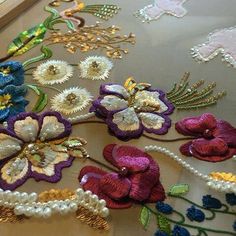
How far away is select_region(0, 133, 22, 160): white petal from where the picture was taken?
0.75 m

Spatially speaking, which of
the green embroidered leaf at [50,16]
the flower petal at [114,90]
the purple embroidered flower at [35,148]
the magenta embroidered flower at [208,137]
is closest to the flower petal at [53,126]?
the purple embroidered flower at [35,148]

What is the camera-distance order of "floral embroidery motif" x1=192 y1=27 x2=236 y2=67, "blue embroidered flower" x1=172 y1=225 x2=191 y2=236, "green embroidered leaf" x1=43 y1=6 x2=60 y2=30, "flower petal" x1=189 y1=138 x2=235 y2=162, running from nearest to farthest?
1. "blue embroidered flower" x1=172 y1=225 x2=191 y2=236
2. "flower petal" x1=189 y1=138 x2=235 y2=162
3. "floral embroidery motif" x1=192 y1=27 x2=236 y2=67
4. "green embroidered leaf" x1=43 y1=6 x2=60 y2=30

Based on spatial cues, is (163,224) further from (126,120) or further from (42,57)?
(42,57)

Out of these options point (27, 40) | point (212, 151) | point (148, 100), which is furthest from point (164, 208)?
point (27, 40)

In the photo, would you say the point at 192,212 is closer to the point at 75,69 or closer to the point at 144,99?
the point at 144,99

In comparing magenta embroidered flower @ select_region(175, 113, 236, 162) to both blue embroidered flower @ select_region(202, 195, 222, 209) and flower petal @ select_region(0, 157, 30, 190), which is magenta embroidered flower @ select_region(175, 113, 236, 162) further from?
flower petal @ select_region(0, 157, 30, 190)

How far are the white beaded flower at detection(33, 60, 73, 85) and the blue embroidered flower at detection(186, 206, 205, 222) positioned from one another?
0.41 metres

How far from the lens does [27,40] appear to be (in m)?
1.04

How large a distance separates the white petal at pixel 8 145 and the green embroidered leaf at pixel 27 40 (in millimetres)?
299

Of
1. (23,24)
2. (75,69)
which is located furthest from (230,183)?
(23,24)

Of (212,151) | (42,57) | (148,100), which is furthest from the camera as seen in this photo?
(42,57)

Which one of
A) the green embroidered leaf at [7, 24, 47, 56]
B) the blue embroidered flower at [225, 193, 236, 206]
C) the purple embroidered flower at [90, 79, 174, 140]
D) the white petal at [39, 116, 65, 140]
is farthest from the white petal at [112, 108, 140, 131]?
the green embroidered leaf at [7, 24, 47, 56]

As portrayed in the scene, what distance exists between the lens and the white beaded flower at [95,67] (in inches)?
36.2

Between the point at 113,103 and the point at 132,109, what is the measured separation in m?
0.04
